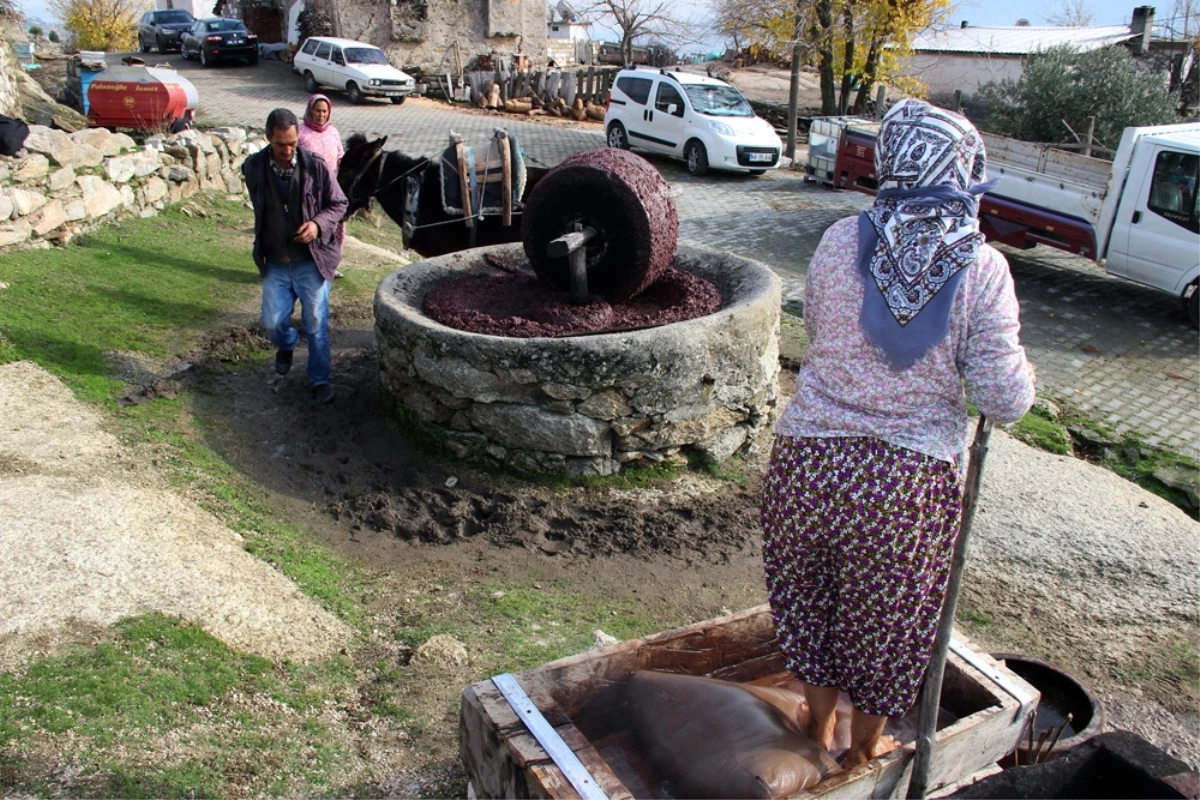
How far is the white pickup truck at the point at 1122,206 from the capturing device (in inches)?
378

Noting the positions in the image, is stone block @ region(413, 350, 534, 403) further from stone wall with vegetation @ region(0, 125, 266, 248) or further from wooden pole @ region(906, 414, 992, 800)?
stone wall with vegetation @ region(0, 125, 266, 248)

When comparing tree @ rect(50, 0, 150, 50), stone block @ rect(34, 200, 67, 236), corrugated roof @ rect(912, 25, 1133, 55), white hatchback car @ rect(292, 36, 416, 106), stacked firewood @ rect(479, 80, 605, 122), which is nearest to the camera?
stone block @ rect(34, 200, 67, 236)

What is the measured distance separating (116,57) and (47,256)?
22.7m

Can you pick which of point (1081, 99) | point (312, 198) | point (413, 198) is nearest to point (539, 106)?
point (1081, 99)

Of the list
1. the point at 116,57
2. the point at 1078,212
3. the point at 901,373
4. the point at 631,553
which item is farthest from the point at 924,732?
the point at 116,57

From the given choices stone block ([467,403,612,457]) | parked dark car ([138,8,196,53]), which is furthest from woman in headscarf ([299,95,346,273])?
parked dark car ([138,8,196,53])

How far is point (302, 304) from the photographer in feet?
19.2

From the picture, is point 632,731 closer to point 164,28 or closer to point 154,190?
point 154,190

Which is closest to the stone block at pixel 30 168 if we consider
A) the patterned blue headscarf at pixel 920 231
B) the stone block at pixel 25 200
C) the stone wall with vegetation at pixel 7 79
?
the stone block at pixel 25 200

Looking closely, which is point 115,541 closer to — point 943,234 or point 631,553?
point 631,553

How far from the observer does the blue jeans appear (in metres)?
5.86

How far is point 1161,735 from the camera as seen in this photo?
3959mm

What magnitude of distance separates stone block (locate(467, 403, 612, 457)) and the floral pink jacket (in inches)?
109

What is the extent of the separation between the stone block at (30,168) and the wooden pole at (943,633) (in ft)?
Answer: 25.7
